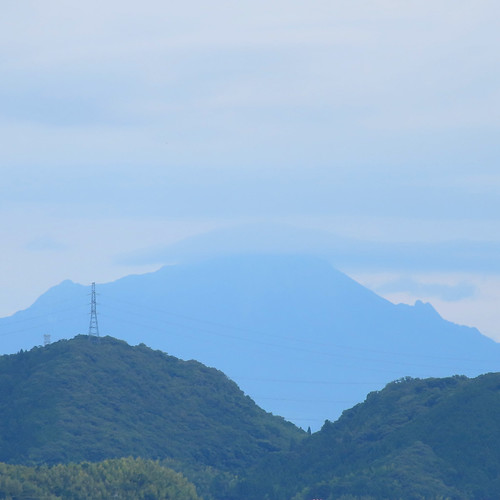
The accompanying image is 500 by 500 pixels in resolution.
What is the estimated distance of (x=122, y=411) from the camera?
141 metres

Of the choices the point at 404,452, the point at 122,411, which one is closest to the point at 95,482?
the point at 404,452

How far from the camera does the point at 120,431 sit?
133500 millimetres

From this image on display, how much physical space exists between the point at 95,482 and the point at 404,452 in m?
44.0

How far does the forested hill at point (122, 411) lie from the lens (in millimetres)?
128500

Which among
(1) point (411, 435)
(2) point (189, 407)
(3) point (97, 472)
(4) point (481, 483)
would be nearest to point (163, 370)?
(2) point (189, 407)

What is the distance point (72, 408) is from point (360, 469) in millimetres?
42042

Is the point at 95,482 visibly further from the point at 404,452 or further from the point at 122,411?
the point at 122,411

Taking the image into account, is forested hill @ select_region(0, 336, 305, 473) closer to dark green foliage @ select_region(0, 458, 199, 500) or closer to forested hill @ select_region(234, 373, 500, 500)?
forested hill @ select_region(234, 373, 500, 500)

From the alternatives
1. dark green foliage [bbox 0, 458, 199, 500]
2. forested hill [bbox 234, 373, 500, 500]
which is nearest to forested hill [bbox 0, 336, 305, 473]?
forested hill [bbox 234, 373, 500, 500]

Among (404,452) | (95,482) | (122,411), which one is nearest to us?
(95,482)

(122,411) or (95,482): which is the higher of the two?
(122,411)

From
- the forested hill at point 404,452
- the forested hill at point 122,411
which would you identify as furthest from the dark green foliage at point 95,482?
the forested hill at point 122,411

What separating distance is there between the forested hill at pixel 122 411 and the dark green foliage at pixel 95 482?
123 feet

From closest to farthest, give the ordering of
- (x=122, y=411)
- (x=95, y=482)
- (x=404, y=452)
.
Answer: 1. (x=95, y=482)
2. (x=404, y=452)
3. (x=122, y=411)
